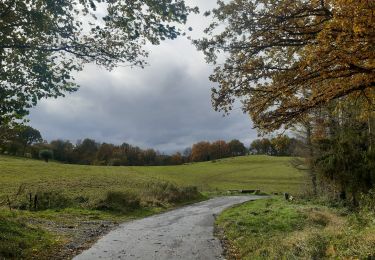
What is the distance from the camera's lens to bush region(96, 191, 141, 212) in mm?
30641

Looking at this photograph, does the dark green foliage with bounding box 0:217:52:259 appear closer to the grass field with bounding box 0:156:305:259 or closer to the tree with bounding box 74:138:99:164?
the grass field with bounding box 0:156:305:259

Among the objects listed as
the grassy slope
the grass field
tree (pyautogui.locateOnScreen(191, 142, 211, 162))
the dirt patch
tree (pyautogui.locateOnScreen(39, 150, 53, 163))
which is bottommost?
the dirt patch

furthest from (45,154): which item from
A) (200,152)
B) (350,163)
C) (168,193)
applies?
(350,163)

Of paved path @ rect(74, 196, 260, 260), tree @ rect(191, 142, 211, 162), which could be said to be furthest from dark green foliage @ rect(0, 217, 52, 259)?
tree @ rect(191, 142, 211, 162)

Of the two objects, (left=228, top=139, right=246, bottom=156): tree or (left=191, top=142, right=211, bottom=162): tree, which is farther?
(left=228, top=139, right=246, bottom=156): tree

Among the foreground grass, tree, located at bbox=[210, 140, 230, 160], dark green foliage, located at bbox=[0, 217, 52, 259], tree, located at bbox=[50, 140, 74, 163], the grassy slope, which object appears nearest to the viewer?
the foreground grass

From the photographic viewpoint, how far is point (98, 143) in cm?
13475

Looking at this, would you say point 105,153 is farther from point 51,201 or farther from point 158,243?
point 158,243

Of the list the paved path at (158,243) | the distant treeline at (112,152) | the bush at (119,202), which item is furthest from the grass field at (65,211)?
the distant treeline at (112,152)

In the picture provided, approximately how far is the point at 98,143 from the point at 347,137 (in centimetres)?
11493

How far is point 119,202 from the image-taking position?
Answer: 3216cm

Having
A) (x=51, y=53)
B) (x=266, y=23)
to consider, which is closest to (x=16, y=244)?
(x=51, y=53)

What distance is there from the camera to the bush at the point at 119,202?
101 ft

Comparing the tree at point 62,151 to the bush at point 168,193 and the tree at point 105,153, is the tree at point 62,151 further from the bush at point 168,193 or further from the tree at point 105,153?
the bush at point 168,193
